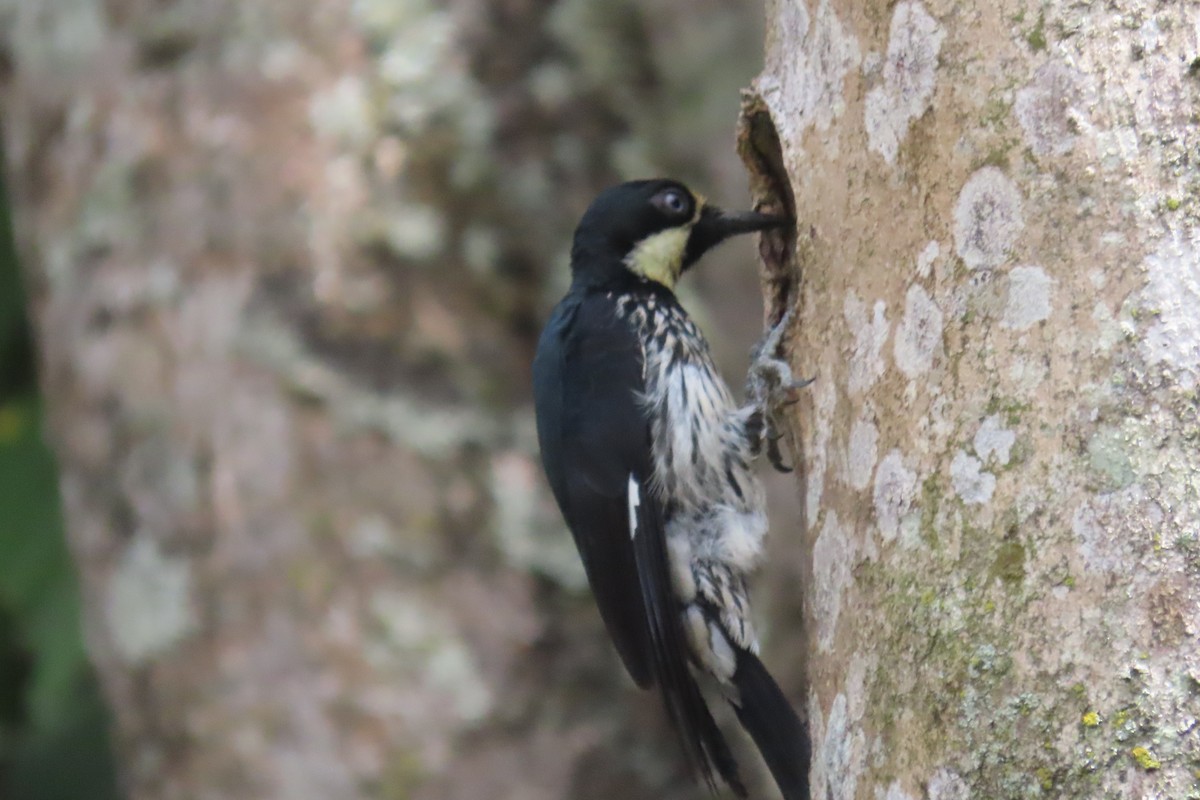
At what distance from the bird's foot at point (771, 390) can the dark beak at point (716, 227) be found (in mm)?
251

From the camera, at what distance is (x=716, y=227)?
11.2 ft

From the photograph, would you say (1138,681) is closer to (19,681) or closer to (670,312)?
(670,312)

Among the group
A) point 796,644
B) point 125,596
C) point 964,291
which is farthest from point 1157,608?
point 125,596

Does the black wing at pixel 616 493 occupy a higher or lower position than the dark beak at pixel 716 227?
lower

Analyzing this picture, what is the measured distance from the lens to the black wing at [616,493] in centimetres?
301

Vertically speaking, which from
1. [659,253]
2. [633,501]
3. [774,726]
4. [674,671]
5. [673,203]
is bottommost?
[774,726]

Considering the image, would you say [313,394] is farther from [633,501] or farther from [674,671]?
[674,671]

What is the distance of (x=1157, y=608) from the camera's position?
66.2 inches

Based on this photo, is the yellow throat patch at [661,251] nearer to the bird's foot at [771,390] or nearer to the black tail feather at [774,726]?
the bird's foot at [771,390]

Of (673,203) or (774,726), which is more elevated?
(673,203)

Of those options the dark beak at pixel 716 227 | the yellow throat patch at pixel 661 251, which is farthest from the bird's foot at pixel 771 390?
the yellow throat patch at pixel 661 251

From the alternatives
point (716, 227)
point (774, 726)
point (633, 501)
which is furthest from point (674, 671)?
point (716, 227)

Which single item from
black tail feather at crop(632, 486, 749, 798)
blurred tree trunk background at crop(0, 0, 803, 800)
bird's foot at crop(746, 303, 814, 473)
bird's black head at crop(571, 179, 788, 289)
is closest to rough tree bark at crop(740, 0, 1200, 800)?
bird's foot at crop(746, 303, 814, 473)

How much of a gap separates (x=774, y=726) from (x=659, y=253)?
1.30 meters
